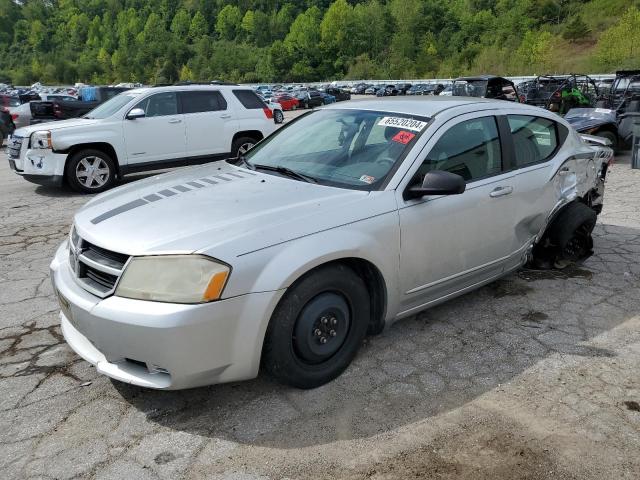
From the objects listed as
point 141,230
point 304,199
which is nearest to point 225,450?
point 141,230

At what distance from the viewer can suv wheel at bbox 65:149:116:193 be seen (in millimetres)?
8508

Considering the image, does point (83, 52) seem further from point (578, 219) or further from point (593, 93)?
point (578, 219)

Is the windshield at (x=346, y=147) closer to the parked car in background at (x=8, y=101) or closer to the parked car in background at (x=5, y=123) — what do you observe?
the parked car in background at (x=5, y=123)

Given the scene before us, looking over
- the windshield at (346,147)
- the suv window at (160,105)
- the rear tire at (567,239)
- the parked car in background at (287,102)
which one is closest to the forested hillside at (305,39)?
the parked car in background at (287,102)

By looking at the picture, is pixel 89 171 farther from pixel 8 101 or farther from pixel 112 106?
pixel 8 101

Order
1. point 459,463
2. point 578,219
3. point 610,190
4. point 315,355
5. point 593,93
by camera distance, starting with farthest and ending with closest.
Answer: point 593,93 → point 610,190 → point 578,219 → point 315,355 → point 459,463

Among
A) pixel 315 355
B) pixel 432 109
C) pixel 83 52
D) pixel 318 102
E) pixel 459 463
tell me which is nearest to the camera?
pixel 459 463

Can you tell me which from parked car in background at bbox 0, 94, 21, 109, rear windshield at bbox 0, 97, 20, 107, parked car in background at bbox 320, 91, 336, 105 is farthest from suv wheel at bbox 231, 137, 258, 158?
parked car in background at bbox 320, 91, 336, 105

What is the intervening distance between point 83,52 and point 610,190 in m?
166

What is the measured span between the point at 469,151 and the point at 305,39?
125m

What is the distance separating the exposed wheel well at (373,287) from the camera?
3170 millimetres

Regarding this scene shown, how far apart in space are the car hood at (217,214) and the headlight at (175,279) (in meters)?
0.05

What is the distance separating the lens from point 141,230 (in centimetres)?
284

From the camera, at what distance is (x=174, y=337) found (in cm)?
250
